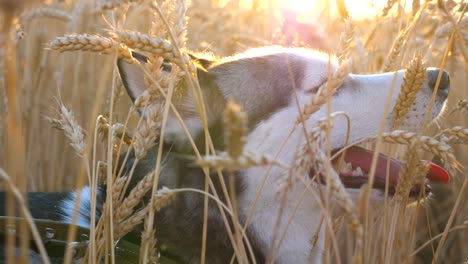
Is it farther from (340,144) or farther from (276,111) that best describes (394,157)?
(276,111)

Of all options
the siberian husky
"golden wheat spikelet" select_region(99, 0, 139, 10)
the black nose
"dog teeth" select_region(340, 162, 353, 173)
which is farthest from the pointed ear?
the black nose

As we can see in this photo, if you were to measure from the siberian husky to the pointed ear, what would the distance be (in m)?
0.13

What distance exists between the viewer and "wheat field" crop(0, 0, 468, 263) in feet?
4.21

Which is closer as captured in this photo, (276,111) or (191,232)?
(191,232)

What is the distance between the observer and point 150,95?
1.50 meters

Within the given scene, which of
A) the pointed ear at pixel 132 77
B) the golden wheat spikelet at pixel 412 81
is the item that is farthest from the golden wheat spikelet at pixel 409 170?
the pointed ear at pixel 132 77

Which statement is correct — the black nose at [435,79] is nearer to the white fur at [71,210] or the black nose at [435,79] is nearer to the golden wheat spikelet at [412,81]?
the golden wheat spikelet at [412,81]

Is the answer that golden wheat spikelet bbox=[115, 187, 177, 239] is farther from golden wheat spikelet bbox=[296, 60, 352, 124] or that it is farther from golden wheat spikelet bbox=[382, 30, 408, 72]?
golden wheat spikelet bbox=[382, 30, 408, 72]

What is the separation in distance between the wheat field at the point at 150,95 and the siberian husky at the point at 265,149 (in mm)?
113

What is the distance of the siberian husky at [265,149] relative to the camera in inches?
83.0

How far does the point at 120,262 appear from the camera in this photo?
187 centimetres

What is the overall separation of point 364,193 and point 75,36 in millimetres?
718

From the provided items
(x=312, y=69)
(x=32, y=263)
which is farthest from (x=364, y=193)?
(x=312, y=69)

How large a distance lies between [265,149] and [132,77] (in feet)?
1.82
